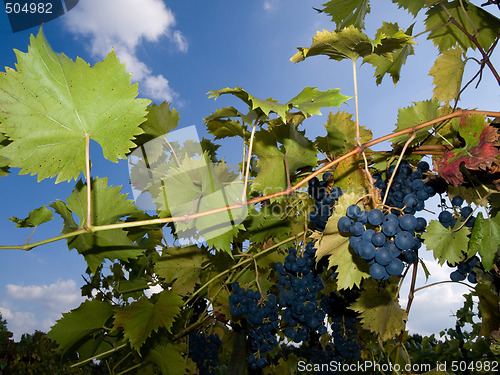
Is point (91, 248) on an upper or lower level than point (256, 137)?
lower

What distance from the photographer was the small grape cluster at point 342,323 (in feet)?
6.98

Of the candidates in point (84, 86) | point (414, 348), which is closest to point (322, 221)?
point (84, 86)

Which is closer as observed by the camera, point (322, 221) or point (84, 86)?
point (84, 86)

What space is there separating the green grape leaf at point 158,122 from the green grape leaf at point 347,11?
138 centimetres

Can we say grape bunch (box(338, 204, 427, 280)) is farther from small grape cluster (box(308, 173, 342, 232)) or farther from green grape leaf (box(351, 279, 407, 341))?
green grape leaf (box(351, 279, 407, 341))

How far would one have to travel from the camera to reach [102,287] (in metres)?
3.09

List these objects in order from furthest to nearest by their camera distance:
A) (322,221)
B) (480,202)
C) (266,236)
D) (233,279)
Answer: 1. (233,279)
2. (266,236)
3. (322,221)
4. (480,202)

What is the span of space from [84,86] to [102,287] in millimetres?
2403

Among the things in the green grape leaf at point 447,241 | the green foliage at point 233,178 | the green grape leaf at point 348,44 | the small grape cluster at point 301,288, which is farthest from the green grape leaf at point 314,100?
the small grape cluster at point 301,288

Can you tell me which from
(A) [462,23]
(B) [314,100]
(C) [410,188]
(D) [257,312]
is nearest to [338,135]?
(C) [410,188]

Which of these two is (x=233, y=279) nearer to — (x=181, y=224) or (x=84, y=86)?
(x=181, y=224)

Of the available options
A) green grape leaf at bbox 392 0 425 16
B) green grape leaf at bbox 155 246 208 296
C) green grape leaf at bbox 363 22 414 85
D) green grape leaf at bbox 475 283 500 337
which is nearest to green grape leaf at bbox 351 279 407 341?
green grape leaf at bbox 475 283 500 337

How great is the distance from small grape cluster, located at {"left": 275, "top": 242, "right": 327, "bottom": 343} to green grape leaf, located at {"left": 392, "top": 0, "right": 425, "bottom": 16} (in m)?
1.78

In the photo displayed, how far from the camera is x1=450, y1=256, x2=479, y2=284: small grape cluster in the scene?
1.52 meters
